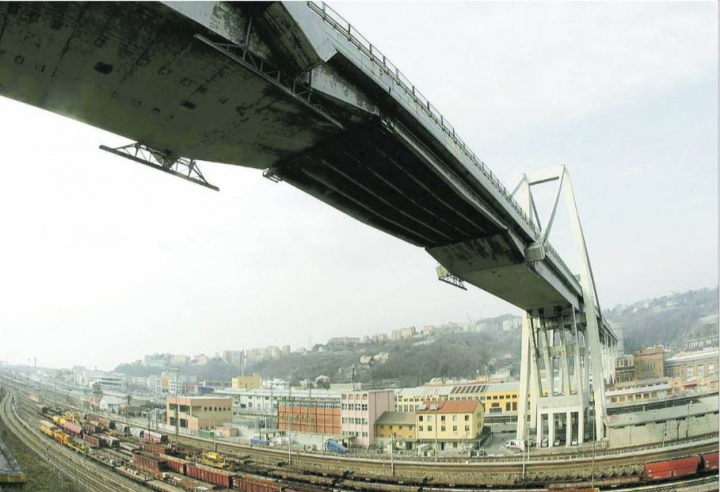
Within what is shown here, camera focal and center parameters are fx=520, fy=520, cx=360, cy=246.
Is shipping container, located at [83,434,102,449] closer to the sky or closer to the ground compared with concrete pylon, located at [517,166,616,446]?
closer to the ground

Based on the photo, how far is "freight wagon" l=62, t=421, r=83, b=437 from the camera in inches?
2157

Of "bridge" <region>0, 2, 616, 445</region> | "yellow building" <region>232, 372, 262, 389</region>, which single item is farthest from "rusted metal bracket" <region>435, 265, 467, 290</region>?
"yellow building" <region>232, 372, 262, 389</region>

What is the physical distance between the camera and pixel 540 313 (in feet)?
163

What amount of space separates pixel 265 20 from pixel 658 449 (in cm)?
4094

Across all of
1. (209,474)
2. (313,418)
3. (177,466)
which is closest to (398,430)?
(313,418)

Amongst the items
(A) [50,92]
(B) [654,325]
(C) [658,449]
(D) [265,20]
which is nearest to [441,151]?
(D) [265,20]

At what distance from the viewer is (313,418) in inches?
2334

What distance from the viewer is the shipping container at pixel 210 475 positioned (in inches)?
1345

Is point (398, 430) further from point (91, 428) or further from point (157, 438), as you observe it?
point (91, 428)

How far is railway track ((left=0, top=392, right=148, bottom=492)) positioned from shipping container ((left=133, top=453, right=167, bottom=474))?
89.6 inches

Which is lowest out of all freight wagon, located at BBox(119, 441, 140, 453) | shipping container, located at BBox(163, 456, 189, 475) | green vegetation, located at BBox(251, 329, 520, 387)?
green vegetation, located at BBox(251, 329, 520, 387)

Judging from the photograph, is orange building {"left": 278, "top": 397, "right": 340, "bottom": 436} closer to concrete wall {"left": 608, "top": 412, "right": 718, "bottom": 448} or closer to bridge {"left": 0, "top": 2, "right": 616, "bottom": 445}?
concrete wall {"left": 608, "top": 412, "right": 718, "bottom": 448}

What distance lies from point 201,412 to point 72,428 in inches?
678

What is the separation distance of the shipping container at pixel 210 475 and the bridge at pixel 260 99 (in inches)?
782
